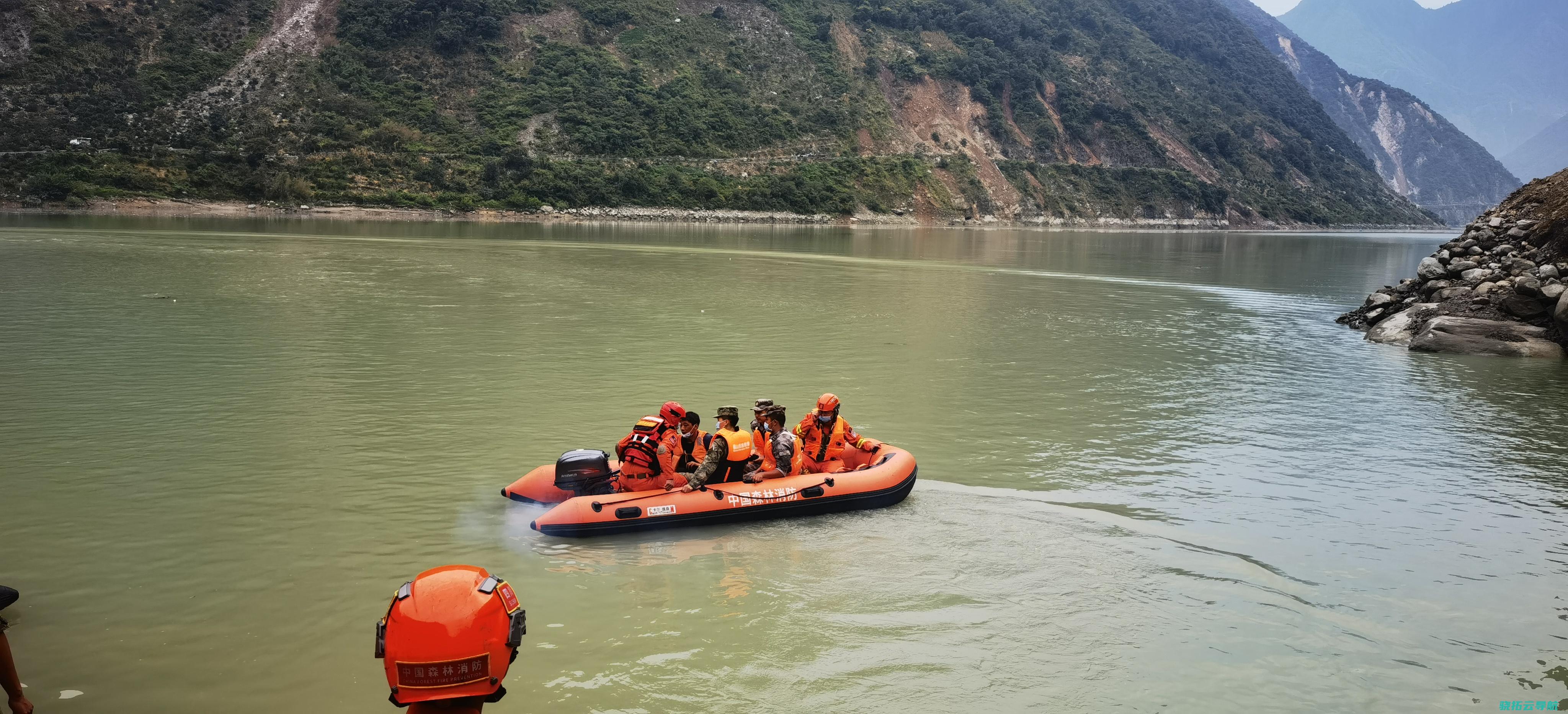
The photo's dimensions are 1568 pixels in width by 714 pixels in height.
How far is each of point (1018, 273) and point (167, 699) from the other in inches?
1514

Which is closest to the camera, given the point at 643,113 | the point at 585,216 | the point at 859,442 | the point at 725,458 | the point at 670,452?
the point at 725,458

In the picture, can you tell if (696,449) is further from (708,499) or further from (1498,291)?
(1498,291)

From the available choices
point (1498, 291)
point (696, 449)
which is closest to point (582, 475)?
point (696, 449)

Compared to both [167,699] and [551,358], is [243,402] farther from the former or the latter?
[167,699]

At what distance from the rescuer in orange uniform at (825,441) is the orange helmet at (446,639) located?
8265 millimetres

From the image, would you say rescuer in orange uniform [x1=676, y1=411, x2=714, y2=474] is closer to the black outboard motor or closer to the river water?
the black outboard motor

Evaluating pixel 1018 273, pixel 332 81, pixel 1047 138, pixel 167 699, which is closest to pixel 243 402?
pixel 167 699

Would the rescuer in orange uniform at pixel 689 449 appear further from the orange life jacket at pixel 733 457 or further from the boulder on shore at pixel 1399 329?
the boulder on shore at pixel 1399 329

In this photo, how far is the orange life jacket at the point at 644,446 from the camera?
9742mm

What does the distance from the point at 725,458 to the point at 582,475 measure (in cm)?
143

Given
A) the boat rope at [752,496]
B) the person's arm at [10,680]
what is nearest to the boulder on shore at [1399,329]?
the boat rope at [752,496]

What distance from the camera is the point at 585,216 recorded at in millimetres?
74188

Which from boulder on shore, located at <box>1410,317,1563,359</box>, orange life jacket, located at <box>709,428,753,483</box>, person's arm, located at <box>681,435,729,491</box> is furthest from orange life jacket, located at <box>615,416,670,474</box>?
boulder on shore, located at <box>1410,317,1563,359</box>

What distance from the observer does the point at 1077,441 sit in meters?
13.7
